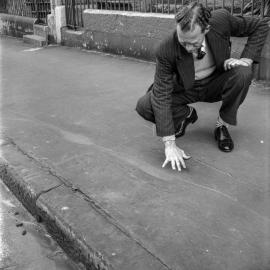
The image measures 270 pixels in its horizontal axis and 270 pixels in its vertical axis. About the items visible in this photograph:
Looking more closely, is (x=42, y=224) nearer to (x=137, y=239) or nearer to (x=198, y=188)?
(x=137, y=239)

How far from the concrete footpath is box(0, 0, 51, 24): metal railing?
562cm

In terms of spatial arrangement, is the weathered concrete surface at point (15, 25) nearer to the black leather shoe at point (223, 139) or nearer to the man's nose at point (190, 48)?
the black leather shoe at point (223, 139)

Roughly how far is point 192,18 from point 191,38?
0.12 metres

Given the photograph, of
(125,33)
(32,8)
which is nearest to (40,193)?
(125,33)

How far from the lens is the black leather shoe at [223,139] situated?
3.55m

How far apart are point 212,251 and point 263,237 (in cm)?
31

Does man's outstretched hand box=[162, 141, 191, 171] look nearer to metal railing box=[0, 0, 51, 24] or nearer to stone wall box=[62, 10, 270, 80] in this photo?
stone wall box=[62, 10, 270, 80]

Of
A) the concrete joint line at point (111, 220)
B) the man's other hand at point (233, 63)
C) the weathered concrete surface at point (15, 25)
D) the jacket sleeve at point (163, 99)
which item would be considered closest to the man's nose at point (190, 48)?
the jacket sleeve at point (163, 99)

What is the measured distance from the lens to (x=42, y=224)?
10.1 feet

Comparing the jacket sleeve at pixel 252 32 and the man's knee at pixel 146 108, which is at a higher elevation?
the jacket sleeve at pixel 252 32

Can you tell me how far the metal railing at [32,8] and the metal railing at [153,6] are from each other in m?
1.46

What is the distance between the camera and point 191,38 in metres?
2.87

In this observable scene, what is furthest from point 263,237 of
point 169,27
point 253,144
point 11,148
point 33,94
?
point 169,27

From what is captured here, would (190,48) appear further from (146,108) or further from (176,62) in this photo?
(146,108)
